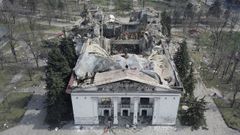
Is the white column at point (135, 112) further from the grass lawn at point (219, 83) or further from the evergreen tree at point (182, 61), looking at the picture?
the grass lawn at point (219, 83)

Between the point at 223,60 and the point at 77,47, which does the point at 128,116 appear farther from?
the point at 223,60

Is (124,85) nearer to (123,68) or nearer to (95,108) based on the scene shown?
(123,68)

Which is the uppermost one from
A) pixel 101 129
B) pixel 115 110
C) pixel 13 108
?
pixel 115 110

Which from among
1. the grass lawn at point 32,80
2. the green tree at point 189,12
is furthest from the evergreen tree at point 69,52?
the green tree at point 189,12

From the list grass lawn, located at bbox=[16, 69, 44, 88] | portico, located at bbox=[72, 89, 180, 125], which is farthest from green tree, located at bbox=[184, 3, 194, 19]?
grass lawn, located at bbox=[16, 69, 44, 88]

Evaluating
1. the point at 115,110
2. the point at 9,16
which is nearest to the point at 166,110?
the point at 115,110
